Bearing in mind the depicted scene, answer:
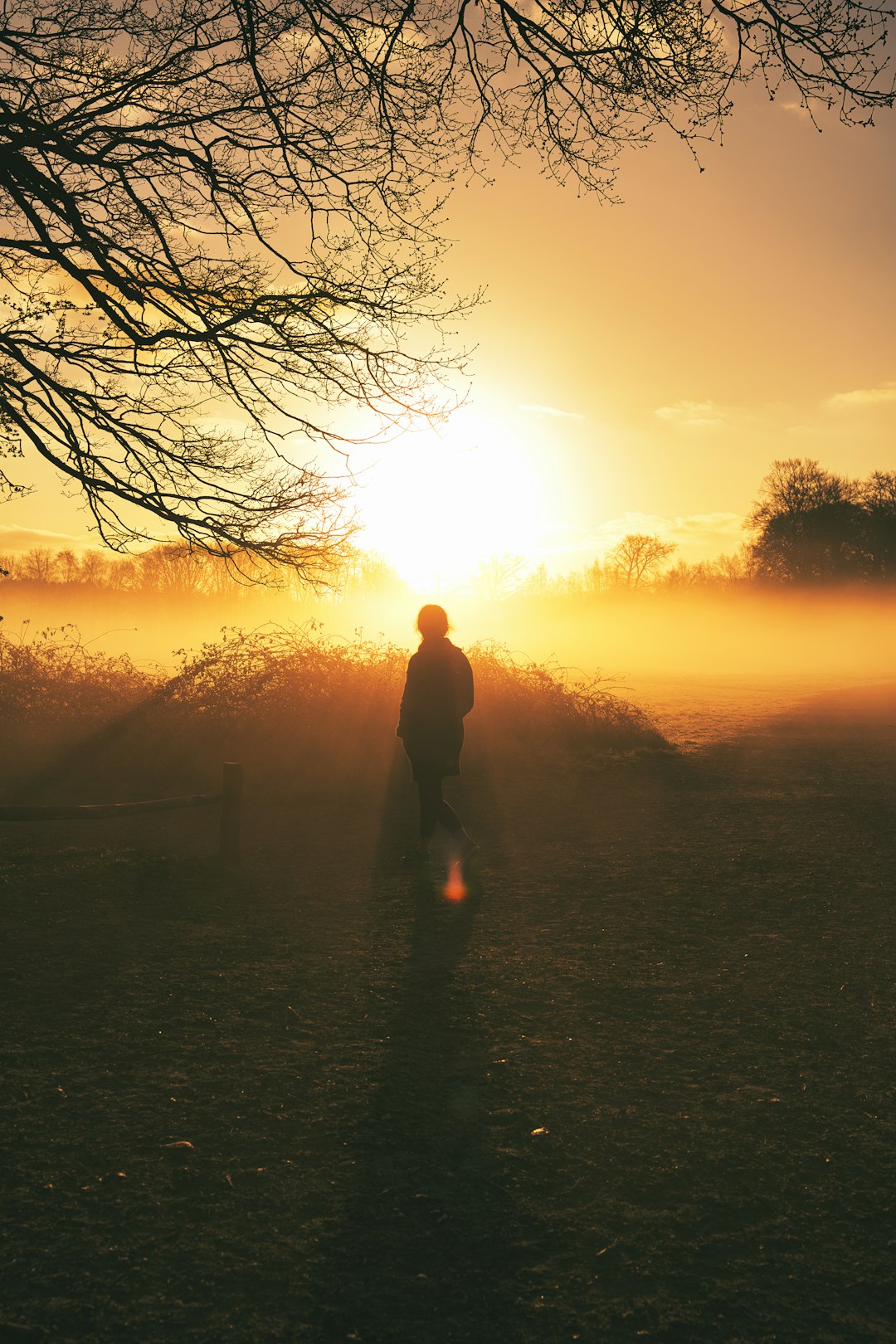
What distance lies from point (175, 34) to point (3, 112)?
1.41m

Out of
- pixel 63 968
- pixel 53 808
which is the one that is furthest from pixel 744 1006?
pixel 53 808

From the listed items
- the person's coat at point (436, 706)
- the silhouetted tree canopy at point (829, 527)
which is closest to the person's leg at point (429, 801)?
the person's coat at point (436, 706)

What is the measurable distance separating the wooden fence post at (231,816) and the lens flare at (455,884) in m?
1.88

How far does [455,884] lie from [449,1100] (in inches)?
135

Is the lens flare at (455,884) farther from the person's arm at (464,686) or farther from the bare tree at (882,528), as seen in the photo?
the bare tree at (882,528)

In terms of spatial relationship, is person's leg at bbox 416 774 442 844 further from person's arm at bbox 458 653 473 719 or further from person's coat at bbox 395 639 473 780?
person's arm at bbox 458 653 473 719

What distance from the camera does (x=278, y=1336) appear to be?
259cm

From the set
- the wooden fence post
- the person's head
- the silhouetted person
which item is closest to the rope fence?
the wooden fence post

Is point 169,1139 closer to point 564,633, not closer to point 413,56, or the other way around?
point 413,56

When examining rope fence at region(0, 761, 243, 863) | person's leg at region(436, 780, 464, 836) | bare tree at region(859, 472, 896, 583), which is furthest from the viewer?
bare tree at region(859, 472, 896, 583)

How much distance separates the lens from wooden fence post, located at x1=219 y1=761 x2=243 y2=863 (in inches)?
312

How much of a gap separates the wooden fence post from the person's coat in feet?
5.07

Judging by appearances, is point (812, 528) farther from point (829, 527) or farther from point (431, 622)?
point (431, 622)

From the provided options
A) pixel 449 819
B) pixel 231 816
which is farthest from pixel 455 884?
pixel 231 816
